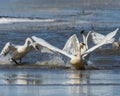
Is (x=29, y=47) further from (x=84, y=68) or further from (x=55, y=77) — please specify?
(x=55, y=77)

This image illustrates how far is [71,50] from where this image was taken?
23203mm

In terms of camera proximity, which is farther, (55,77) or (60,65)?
(60,65)

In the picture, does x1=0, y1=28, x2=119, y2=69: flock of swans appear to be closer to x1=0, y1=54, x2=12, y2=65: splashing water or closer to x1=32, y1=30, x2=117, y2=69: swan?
x1=32, y1=30, x2=117, y2=69: swan

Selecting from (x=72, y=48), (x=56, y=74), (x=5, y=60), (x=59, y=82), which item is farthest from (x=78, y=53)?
(x=59, y=82)

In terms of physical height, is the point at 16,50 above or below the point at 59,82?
above

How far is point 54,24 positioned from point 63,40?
31.9 feet

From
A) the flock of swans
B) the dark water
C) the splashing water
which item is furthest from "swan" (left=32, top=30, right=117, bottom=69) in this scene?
the splashing water

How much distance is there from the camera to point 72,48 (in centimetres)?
2323

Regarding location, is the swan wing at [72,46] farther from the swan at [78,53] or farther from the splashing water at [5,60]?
the splashing water at [5,60]

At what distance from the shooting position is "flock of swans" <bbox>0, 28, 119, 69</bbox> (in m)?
22.3

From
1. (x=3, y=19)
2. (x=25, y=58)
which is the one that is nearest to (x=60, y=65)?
(x=25, y=58)

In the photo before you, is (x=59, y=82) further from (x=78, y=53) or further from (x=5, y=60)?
(x=5, y=60)

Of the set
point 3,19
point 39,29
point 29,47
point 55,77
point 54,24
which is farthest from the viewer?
point 3,19

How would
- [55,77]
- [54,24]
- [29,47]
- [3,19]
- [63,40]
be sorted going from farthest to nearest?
[3,19] → [54,24] → [63,40] → [29,47] → [55,77]
